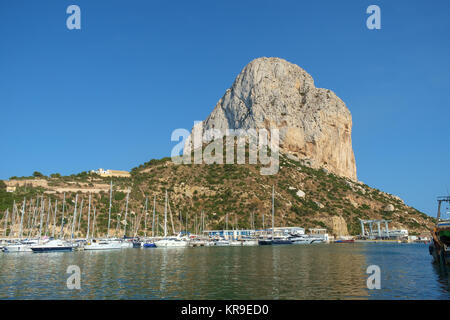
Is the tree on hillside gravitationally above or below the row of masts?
above

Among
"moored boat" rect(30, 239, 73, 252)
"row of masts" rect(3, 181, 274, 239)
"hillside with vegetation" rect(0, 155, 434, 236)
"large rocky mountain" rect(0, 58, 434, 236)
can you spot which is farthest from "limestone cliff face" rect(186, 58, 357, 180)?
"moored boat" rect(30, 239, 73, 252)

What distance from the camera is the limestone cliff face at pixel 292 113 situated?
147 metres

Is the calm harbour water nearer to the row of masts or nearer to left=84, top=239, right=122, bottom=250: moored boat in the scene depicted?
left=84, top=239, right=122, bottom=250: moored boat

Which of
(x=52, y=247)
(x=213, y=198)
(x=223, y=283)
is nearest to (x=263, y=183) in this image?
(x=213, y=198)

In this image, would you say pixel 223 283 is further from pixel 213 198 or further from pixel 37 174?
pixel 37 174

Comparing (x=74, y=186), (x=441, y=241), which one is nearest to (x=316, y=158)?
(x=74, y=186)

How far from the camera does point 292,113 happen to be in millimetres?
148125

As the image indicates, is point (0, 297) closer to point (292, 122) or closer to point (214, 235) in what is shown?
point (214, 235)

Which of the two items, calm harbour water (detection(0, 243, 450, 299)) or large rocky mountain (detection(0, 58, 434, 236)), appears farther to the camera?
large rocky mountain (detection(0, 58, 434, 236))

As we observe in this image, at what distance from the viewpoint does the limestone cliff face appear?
481 feet

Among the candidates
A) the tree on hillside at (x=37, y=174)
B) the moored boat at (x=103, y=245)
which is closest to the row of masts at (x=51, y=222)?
the moored boat at (x=103, y=245)

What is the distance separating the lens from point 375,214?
426 ft

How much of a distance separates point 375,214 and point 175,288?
118478 millimetres

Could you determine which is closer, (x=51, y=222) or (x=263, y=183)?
(x=51, y=222)
